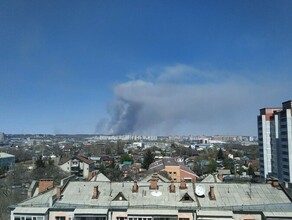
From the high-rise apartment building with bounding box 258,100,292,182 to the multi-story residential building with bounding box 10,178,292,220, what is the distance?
67.7 m

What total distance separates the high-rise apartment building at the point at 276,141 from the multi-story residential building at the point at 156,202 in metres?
67.7

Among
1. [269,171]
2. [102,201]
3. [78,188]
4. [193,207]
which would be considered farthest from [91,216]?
[269,171]

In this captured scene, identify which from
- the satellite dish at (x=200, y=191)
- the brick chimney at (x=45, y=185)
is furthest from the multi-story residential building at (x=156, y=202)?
the brick chimney at (x=45, y=185)

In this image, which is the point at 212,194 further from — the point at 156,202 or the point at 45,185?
the point at 45,185

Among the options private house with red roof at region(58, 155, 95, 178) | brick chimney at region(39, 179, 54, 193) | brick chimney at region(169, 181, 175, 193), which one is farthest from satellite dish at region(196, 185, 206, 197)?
private house with red roof at region(58, 155, 95, 178)

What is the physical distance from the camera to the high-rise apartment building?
91.8m

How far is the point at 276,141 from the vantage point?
10369 cm

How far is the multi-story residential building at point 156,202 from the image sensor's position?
25672mm

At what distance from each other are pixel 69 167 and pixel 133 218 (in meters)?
98.4

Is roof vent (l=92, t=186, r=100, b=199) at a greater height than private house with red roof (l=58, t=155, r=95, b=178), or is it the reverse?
roof vent (l=92, t=186, r=100, b=199)

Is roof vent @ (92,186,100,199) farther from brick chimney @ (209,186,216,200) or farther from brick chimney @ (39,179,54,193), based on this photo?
Result: brick chimney @ (209,186,216,200)

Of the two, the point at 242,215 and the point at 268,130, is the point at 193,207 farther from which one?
the point at 268,130

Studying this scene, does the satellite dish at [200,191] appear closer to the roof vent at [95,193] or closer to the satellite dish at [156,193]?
the satellite dish at [156,193]

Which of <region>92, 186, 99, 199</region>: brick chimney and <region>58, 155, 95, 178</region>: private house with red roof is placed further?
<region>58, 155, 95, 178</region>: private house with red roof
